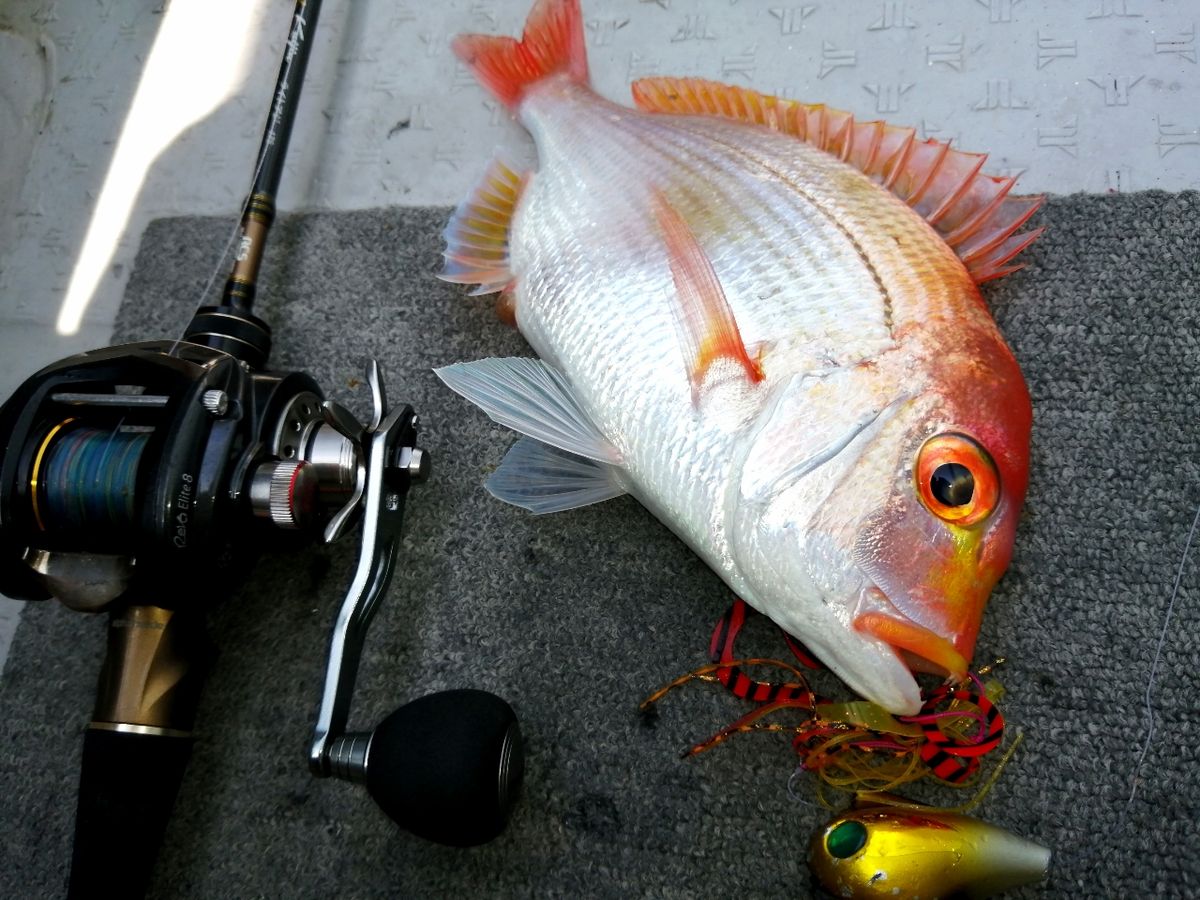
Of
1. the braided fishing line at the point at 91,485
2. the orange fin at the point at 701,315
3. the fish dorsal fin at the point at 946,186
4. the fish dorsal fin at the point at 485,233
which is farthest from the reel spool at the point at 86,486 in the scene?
the fish dorsal fin at the point at 946,186

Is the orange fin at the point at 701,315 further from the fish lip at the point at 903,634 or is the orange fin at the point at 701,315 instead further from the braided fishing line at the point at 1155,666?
the braided fishing line at the point at 1155,666

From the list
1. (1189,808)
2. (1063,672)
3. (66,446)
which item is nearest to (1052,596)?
(1063,672)

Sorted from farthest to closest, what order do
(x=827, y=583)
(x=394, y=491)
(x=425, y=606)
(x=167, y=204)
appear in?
(x=167, y=204) → (x=425, y=606) → (x=394, y=491) → (x=827, y=583)

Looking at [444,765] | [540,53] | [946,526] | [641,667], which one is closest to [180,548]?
[444,765]

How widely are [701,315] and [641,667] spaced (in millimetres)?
419

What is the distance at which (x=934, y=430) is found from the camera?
2.46ft

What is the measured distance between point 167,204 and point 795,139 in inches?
41.9

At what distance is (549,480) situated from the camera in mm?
997

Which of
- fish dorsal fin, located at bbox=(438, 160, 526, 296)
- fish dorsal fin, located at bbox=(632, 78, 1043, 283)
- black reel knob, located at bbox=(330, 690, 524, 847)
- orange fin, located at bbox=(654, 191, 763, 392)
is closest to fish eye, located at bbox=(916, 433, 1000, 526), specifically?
orange fin, located at bbox=(654, 191, 763, 392)

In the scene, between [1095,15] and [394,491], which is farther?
[1095,15]

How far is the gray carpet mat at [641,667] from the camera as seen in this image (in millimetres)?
881

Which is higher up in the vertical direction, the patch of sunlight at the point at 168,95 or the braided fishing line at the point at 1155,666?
the patch of sunlight at the point at 168,95

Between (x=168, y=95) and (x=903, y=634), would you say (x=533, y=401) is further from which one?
(x=168, y=95)

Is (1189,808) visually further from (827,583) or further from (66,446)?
(66,446)
